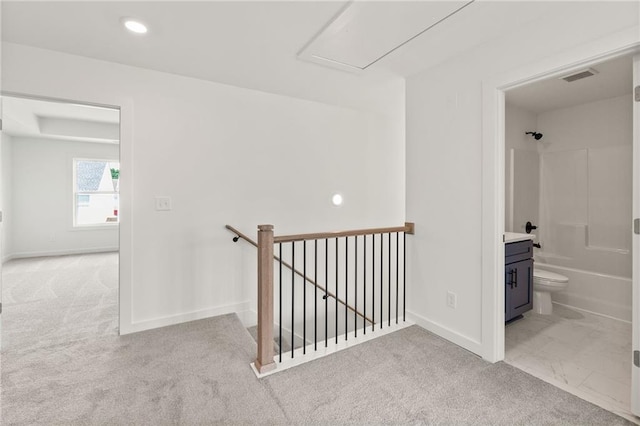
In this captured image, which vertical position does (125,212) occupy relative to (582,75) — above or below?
below

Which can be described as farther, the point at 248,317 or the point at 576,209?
the point at 576,209

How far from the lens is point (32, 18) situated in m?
1.88

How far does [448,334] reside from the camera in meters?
2.45

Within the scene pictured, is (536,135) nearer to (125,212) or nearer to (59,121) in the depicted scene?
(125,212)

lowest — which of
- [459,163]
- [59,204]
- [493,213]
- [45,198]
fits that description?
[493,213]

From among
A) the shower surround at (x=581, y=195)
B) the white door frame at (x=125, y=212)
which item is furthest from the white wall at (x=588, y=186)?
the white door frame at (x=125, y=212)

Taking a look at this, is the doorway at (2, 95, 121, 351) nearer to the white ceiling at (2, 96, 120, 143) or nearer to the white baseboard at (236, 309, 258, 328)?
the white ceiling at (2, 96, 120, 143)

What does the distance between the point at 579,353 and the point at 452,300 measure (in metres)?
0.97

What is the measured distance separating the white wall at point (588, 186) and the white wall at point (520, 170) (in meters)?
0.11

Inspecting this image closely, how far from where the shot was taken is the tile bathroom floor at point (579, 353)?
1.84 m

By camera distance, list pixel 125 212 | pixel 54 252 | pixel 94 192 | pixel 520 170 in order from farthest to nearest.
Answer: pixel 94 192 < pixel 54 252 < pixel 520 170 < pixel 125 212

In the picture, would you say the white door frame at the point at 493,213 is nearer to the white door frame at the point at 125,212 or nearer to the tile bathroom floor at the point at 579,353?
the tile bathroom floor at the point at 579,353

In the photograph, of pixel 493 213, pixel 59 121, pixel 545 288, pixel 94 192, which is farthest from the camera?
pixel 94 192

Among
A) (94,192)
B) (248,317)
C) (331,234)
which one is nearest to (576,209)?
(331,234)
